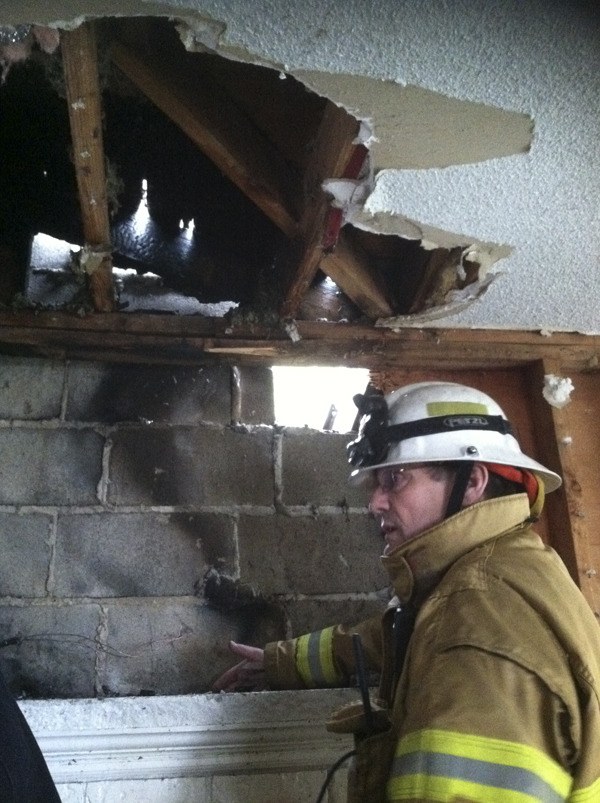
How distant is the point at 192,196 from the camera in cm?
182

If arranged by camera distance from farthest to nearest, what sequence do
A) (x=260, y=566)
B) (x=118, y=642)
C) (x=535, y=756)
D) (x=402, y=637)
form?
(x=260, y=566)
(x=118, y=642)
(x=402, y=637)
(x=535, y=756)

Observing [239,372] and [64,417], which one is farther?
[239,372]

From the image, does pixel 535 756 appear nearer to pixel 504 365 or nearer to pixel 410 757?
pixel 410 757

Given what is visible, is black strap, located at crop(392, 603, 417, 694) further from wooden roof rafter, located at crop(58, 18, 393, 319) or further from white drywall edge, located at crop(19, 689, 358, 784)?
wooden roof rafter, located at crop(58, 18, 393, 319)

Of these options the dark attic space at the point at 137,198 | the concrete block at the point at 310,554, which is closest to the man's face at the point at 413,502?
the concrete block at the point at 310,554

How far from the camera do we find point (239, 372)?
208cm

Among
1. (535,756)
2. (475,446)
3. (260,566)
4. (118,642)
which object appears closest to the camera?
(535,756)

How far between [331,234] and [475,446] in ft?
1.90

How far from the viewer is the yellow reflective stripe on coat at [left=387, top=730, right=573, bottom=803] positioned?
931 mm

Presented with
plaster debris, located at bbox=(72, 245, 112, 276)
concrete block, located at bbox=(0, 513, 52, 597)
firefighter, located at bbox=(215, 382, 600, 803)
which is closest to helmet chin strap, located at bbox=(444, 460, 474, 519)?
firefighter, located at bbox=(215, 382, 600, 803)

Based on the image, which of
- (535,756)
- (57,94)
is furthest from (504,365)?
(57,94)

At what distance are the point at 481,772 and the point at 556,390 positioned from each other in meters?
1.33

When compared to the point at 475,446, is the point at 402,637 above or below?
below

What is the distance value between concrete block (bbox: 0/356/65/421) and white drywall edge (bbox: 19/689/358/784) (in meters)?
0.79
